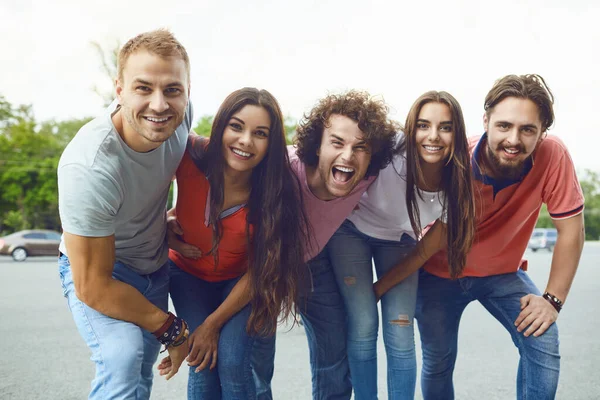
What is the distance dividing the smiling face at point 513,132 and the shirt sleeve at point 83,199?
237cm

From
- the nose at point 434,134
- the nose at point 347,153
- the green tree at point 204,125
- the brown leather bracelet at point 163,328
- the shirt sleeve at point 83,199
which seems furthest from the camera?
the green tree at point 204,125

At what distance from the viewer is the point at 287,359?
5395 millimetres

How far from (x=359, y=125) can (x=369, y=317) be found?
1.22m

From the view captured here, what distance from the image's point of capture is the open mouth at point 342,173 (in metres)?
3.33

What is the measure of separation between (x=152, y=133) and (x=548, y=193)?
2566 millimetres

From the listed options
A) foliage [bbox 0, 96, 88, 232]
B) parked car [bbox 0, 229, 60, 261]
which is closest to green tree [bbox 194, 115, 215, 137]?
foliage [bbox 0, 96, 88, 232]

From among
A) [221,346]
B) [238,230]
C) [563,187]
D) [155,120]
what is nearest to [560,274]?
[563,187]

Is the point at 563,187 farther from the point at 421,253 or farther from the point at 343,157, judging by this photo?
the point at 343,157

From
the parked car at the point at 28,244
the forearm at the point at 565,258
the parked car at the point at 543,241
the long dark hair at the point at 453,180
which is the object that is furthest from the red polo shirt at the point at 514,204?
the parked car at the point at 543,241

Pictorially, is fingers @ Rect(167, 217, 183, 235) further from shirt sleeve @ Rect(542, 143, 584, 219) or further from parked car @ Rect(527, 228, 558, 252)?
parked car @ Rect(527, 228, 558, 252)

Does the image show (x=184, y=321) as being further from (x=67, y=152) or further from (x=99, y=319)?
(x=67, y=152)

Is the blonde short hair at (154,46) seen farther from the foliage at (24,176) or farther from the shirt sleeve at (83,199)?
the foliage at (24,176)

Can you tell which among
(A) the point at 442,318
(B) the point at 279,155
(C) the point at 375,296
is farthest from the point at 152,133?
(A) the point at 442,318

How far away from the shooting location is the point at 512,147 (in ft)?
11.1
